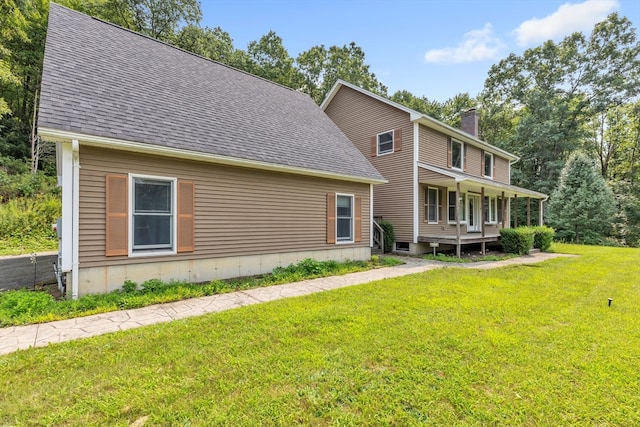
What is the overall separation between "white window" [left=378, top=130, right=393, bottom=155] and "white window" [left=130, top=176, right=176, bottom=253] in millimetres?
9294

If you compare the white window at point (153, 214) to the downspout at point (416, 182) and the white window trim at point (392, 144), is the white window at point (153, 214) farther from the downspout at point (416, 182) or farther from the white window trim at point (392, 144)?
the white window trim at point (392, 144)

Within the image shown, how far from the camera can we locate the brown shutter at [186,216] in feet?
20.0

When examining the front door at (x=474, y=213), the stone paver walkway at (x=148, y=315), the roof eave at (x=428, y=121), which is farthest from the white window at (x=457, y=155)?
the stone paver walkway at (x=148, y=315)

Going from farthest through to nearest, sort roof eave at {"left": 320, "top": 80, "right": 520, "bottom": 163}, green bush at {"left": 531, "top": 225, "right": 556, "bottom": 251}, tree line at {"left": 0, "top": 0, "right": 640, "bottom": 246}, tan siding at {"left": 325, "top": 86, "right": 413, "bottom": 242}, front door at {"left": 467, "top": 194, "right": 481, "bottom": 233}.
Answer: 1. tree line at {"left": 0, "top": 0, "right": 640, "bottom": 246}
2. front door at {"left": 467, "top": 194, "right": 481, "bottom": 233}
3. green bush at {"left": 531, "top": 225, "right": 556, "bottom": 251}
4. tan siding at {"left": 325, "top": 86, "right": 413, "bottom": 242}
5. roof eave at {"left": 320, "top": 80, "right": 520, "bottom": 163}

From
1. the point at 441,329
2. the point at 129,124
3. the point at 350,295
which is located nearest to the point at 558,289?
the point at 441,329

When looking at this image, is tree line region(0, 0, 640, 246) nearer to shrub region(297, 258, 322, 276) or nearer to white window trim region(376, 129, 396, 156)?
white window trim region(376, 129, 396, 156)

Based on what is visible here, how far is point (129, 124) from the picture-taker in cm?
574

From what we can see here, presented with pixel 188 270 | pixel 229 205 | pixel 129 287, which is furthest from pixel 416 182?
pixel 129 287

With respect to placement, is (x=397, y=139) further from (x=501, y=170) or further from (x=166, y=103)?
(x=501, y=170)

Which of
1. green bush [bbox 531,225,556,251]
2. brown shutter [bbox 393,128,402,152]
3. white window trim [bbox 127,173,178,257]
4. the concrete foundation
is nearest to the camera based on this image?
the concrete foundation

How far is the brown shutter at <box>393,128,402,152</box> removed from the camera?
1222 centimetres

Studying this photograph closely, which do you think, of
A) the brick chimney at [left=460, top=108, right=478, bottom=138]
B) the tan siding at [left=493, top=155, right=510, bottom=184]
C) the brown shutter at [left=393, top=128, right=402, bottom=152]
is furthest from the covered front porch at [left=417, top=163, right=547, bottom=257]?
the brick chimney at [left=460, top=108, right=478, bottom=138]

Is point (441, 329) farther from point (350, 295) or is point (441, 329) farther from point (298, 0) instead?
point (298, 0)

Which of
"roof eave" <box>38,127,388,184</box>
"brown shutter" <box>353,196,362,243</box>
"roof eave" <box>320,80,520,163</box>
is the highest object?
"roof eave" <box>320,80,520,163</box>
